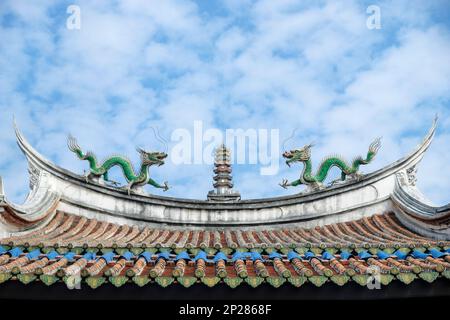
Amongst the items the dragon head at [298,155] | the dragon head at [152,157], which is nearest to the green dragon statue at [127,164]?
the dragon head at [152,157]

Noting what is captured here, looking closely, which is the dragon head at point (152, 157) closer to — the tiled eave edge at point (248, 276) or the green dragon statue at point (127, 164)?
the green dragon statue at point (127, 164)

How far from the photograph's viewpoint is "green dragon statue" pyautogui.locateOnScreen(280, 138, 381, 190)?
13195 millimetres

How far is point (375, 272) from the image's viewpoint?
22.0 ft

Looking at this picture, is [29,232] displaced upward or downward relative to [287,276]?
upward

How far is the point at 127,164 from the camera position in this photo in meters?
13.5

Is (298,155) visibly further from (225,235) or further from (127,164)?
(127,164)

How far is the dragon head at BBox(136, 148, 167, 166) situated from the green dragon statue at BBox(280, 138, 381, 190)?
2.79 meters

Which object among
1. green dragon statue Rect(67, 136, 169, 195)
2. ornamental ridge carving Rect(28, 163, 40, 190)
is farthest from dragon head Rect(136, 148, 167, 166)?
ornamental ridge carving Rect(28, 163, 40, 190)

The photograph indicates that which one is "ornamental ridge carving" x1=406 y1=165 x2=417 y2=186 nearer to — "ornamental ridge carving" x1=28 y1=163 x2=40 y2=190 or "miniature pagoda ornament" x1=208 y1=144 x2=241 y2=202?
"miniature pagoda ornament" x1=208 y1=144 x2=241 y2=202
